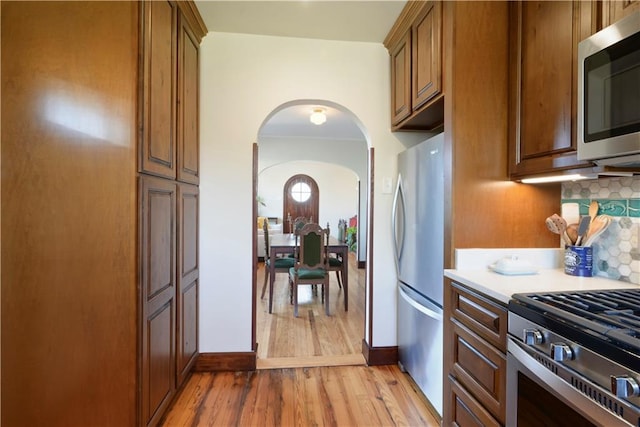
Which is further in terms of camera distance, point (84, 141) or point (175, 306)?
point (175, 306)

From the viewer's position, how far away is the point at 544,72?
144 cm

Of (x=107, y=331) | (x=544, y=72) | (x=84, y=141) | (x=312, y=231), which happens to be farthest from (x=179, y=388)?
(x=544, y=72)

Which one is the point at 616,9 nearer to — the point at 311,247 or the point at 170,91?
the point at 170,91

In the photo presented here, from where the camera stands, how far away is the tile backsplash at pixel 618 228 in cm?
137

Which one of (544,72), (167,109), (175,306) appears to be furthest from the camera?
(175,306)

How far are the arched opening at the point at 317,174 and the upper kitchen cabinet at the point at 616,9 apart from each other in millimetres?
1531

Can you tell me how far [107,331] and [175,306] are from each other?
0.51 metres

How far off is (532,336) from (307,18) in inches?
86.4

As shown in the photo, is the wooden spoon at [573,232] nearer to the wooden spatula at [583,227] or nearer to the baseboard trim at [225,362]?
the wooden spatula at [583,227]

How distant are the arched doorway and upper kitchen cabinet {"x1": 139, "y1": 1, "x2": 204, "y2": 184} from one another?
7375 mm

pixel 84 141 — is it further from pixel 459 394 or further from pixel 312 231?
pixel 312 231

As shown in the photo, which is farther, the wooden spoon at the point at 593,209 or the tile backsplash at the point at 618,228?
the wooden spoon at the point at 593,209

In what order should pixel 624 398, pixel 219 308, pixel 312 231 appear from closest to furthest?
pixel 624 398 → pixel 219 308 → pixel 312 231

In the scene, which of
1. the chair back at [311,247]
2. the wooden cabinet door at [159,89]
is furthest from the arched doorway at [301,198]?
the wooden cabinet door at [159,89]
